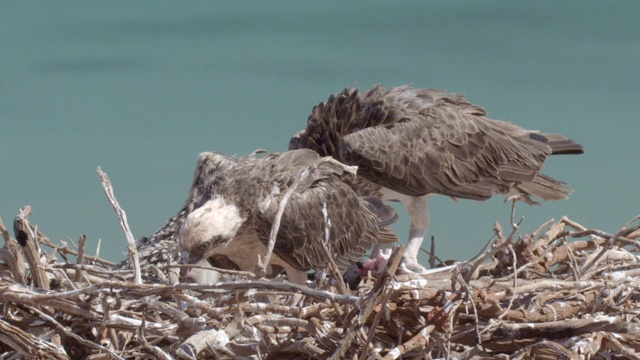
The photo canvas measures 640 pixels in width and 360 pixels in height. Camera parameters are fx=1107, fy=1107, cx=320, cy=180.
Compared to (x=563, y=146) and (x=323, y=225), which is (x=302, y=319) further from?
(x=563, y=146)

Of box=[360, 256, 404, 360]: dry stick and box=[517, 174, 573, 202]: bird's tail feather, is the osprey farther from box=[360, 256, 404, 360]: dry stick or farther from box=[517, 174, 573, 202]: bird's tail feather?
Answer: box=[517, 174, 573, 202]: bird's tail feather

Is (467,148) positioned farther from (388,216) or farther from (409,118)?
(388,216)

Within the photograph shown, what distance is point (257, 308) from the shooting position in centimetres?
575

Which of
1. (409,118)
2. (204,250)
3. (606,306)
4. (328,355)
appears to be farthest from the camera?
(409,118)

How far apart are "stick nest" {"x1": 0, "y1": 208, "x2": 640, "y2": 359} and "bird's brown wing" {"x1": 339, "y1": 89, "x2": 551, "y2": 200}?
3.27m

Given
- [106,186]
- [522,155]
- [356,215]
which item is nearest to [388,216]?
[356,215]

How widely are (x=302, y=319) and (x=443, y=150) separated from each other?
4.71 metres

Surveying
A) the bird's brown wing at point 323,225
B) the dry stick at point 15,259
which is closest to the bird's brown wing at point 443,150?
the bird's brown wing at point 323,225

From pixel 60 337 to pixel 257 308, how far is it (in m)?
1.13

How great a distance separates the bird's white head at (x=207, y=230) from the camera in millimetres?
7422

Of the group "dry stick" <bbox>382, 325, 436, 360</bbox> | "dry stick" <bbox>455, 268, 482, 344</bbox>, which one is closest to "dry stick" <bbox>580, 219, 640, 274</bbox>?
"dry stick" <bbox>455, 268, 482, 344</bbox>

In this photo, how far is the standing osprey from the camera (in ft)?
31.5

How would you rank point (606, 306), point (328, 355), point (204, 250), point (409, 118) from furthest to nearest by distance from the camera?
point (409, 118), point (204, 250), point (606, 306), point (328, 355)

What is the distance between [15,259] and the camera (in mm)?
6324
